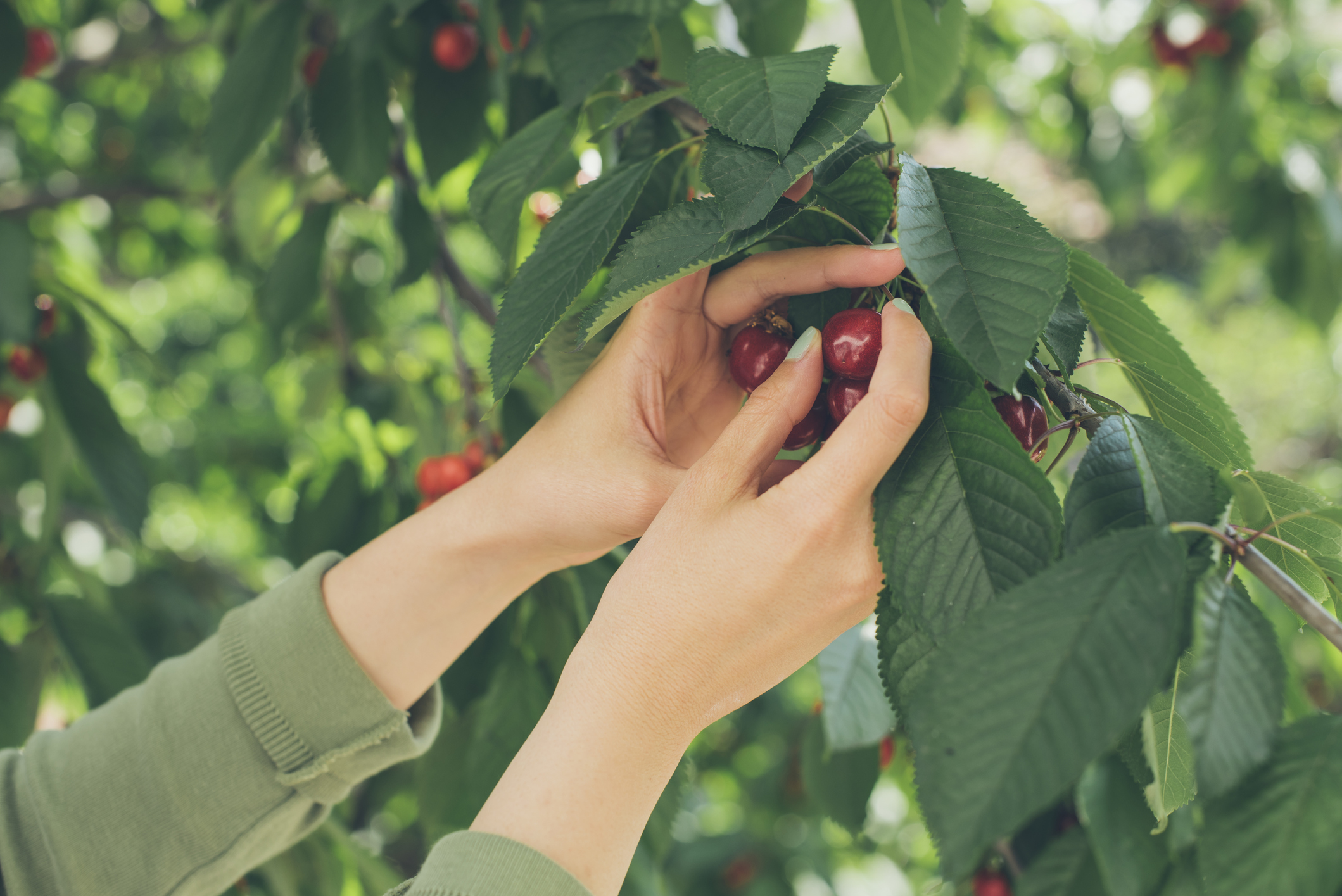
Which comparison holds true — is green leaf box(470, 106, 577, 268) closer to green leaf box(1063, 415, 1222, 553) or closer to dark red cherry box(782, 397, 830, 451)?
dark red cherry box(782, 397, 830, 451)

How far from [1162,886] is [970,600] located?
637 mm

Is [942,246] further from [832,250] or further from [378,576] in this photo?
[378,576]

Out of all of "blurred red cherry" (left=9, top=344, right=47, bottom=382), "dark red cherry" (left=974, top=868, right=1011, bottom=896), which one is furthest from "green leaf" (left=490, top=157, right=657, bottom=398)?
"dark red cherry" (left=974, top=868, right=1011, bottom=896)

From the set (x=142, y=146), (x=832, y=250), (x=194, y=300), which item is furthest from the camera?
(x=194, y=300)

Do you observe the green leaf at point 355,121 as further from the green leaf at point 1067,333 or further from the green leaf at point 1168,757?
the green leaf at point 1168,757

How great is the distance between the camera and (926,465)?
0.56m

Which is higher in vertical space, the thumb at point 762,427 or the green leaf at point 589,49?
the green leaf at point 589,49

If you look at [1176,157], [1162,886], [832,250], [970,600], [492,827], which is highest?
[1176,157]

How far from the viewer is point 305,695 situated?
94 centimetres

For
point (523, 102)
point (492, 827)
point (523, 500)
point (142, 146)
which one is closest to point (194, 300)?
point (142, 146)

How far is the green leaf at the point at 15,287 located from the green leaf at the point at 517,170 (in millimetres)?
921

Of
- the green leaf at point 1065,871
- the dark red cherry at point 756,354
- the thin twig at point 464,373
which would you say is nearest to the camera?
the dark red cherry at point 756,354

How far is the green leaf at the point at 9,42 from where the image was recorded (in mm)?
1393

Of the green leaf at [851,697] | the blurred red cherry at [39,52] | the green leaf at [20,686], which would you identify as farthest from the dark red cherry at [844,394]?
the blurred red cherry at [39,52]
